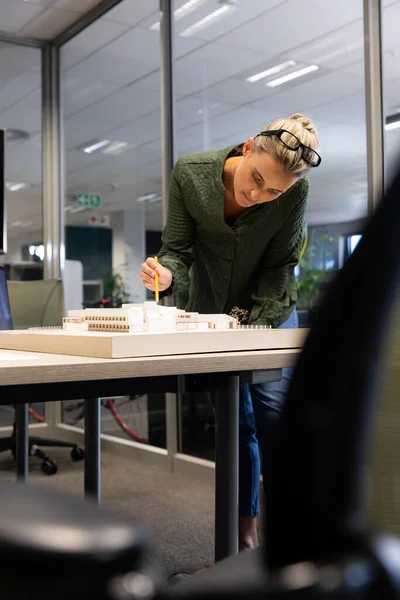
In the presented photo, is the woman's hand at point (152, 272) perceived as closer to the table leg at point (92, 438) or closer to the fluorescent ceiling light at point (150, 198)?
the table leg at point (92, 438)

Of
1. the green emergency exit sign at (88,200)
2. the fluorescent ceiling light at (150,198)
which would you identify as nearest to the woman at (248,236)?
the fluorescent ceiling light at (150,198)

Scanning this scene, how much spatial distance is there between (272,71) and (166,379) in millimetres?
2360

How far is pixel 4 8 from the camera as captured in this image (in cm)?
419

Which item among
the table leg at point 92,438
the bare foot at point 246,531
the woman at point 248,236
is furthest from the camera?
the table leg at point 92,438

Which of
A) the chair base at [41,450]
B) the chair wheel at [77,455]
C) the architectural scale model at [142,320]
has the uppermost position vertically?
the architectural scale model at [142,320]

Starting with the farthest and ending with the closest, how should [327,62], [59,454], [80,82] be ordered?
[80,82] → [59,454] → [327,62]

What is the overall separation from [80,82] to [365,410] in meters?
4.63

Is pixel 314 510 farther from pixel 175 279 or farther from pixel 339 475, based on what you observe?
pixel 175 279

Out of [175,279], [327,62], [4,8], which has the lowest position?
[175,279]

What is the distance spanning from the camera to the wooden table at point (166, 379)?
3.00ft

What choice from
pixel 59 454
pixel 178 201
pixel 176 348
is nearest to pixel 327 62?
pixel 178 201

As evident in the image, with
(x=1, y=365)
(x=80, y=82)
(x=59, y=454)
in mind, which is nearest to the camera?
(x=1, y=365)

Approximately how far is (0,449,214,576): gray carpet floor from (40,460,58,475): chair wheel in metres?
0.03

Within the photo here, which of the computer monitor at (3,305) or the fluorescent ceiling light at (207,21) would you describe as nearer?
the computer monitor at (3,305)
